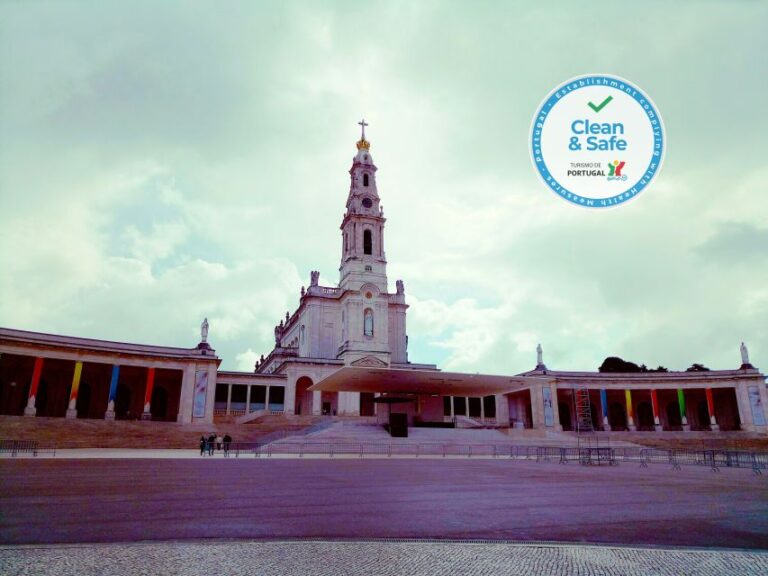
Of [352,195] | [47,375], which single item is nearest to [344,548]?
[47,375]

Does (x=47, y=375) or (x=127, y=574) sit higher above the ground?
(x=47, y=375)

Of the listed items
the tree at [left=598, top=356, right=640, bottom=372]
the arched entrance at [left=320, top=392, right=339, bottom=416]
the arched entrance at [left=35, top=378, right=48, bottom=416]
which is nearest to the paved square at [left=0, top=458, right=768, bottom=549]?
the arched entrance at [left=35, top=378, right=48, bottom=416]

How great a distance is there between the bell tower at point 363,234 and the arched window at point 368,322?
3467 millimetres

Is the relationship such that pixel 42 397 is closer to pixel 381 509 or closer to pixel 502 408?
pixel 502 408

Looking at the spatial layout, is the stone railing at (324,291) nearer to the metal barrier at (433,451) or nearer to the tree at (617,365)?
the metal barrier at (433,451)

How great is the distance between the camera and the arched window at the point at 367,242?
77312 millimetres

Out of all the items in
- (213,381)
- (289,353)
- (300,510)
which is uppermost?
(289,353)

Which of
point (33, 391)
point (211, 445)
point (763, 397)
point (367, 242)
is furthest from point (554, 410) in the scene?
point (33, 391)

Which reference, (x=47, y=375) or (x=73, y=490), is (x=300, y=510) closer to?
(x=73, y=490)

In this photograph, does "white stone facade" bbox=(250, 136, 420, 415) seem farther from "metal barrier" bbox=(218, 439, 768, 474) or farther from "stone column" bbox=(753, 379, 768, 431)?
"stone column" bbox=(753, 379, 768, 431)

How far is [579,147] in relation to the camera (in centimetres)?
1538

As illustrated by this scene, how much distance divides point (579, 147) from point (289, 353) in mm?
72704

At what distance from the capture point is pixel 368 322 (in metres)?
73.6

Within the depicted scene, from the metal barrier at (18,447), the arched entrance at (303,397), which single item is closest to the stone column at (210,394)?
the arched entrance at (303,397)
